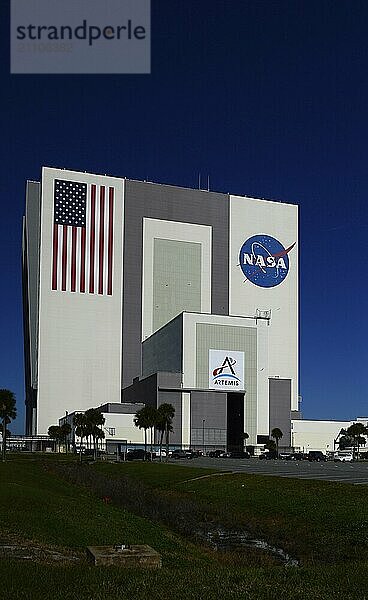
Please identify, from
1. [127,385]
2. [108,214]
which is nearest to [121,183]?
[108,214]

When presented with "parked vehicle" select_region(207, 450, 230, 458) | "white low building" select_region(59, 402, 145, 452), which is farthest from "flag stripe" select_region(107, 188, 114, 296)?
"parked vehicle" select_region(207, 450, 230, 458)

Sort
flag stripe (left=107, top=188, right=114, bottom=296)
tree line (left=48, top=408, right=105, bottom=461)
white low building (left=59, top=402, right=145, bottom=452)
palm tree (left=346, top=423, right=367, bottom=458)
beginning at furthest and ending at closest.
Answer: flag stripe (left=107, top=188, right=114, bottom=296) → white low building (left=59, top=402, right=145, bottom=452) → palm tree (left=346, top=423, right=367, bottom=458) → tree line (left=48, top=408, right=105, bottom=461)

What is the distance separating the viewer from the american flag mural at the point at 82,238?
135875 millimetres

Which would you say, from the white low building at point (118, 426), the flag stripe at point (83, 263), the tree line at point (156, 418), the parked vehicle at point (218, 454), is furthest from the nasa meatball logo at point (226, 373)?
the flag stripe at point (83, 263)

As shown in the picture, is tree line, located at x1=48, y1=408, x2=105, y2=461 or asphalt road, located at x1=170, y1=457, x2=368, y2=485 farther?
tree line, located at x1=48, y1=408, x2=105, y2=461

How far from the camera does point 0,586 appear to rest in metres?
11.6

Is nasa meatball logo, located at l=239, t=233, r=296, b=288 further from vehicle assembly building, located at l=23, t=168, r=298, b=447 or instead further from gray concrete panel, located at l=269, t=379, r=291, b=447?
gray concrete panel, located at l=269, t=379, r=291, b=447

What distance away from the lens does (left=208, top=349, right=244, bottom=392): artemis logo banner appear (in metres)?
129

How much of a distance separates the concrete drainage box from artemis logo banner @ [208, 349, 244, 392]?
374 feet

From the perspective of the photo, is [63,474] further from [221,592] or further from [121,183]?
[121,183]

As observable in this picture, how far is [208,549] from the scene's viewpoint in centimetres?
2344

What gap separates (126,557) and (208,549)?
32.1ft

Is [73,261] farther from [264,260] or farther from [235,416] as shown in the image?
[235,416]

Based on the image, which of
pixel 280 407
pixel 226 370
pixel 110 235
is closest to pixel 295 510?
pixel 226 370
